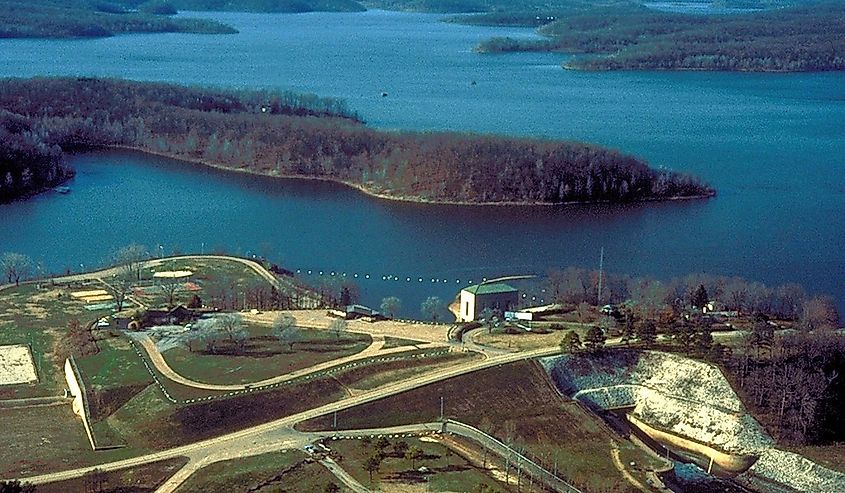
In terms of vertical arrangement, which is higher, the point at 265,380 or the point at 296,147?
the point at 296,147

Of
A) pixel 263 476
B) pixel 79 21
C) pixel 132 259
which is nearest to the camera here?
pixel 263 476

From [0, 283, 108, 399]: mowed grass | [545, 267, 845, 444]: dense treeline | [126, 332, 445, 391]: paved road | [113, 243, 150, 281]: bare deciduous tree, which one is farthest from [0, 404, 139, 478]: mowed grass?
[545, 267, 845, 444]: dense treeline

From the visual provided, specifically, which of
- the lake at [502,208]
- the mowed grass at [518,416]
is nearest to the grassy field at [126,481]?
the mowed grass at [518,416]

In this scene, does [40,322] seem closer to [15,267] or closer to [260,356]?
[15,267]

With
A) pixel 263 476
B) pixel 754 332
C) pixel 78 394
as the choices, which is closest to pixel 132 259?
pixel 78 394

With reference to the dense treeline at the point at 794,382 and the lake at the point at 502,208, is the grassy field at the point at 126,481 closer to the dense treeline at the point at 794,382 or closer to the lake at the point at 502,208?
the lake at the point at 502,208

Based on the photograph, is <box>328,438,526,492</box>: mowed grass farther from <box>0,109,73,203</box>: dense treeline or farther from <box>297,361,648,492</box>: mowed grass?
<box>0,109,73,203</box>: dense treeline

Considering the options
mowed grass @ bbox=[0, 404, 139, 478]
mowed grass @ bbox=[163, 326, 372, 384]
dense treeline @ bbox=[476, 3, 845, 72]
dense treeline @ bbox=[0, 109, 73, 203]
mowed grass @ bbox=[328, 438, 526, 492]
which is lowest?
mowed grass @ bbox=[0, 404, 139, 478]
